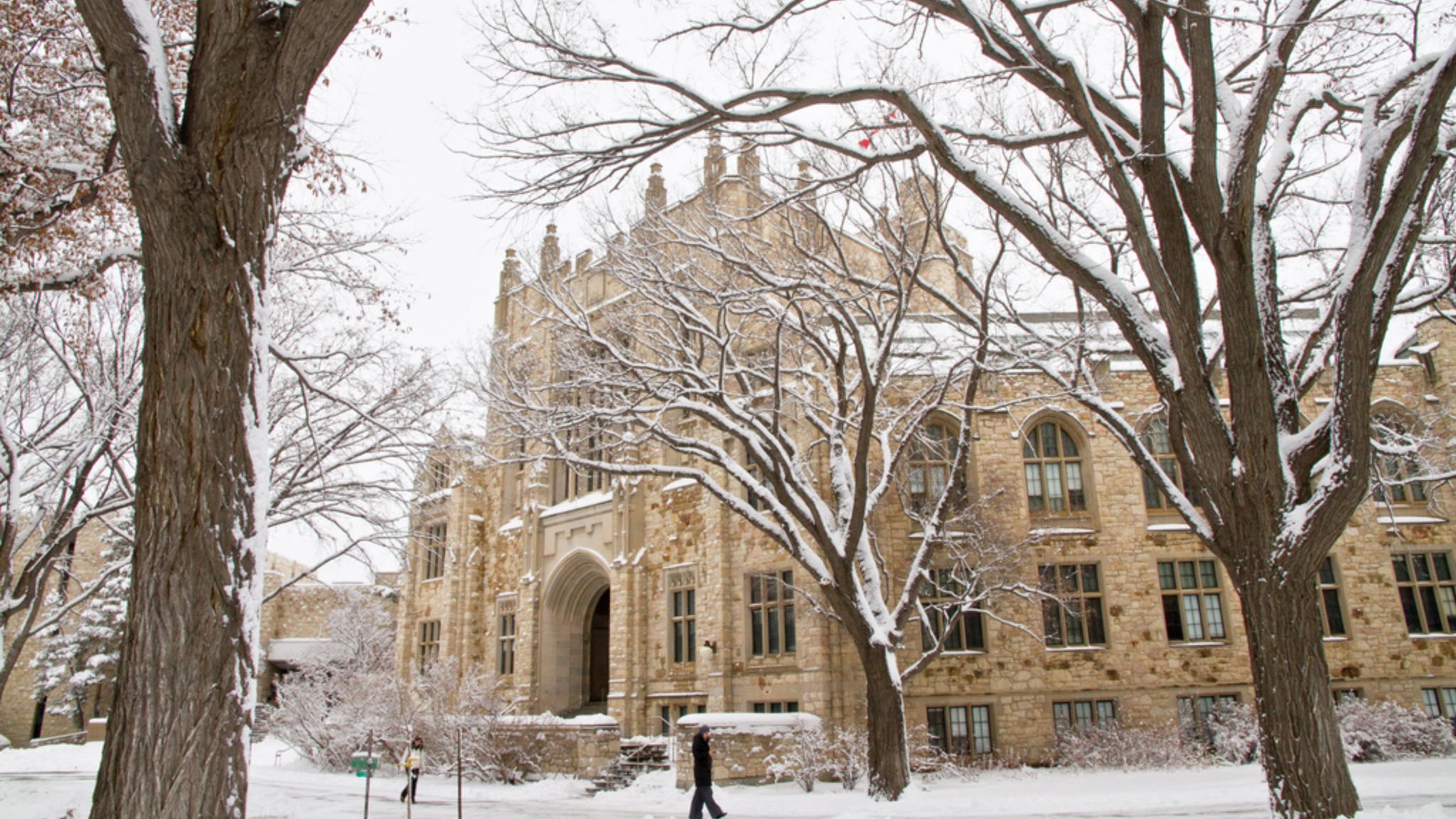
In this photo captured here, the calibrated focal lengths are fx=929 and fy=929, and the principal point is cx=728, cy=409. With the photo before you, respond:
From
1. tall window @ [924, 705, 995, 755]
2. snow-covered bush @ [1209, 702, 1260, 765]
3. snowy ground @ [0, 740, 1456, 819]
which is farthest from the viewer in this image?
tall window @ [924, 705, 995, 755]

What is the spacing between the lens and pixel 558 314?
1655cm

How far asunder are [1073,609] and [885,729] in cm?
779

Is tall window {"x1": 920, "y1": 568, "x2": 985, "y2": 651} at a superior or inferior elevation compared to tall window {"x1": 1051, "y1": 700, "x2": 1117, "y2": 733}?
superior

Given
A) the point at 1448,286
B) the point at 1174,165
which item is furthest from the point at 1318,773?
the point at 1448,286

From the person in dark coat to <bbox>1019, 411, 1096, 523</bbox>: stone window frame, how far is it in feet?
32.6

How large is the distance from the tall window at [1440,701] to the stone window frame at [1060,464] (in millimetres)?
7267

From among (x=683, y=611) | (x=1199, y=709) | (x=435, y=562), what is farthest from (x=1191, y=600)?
(x=435, y=562)

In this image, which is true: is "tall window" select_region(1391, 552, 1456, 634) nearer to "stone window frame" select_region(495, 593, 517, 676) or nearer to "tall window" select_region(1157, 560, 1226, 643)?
"tall window" select_region(1157, 560, 1226, 643)

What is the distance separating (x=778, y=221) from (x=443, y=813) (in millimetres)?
11902

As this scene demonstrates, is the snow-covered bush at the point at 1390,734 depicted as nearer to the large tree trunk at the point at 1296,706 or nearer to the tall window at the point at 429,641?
the large tree trunk at the point at 1296,706

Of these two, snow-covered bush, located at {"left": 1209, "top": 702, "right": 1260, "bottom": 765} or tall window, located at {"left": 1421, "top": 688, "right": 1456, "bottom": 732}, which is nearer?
snow-covered bush, located at {"left": 1209, "top": 702, "right": 1260, "bottom": 765}

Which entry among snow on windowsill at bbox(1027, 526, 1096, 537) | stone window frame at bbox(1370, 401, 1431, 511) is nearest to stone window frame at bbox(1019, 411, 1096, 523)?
snow on windowsill at bbox(1027, 526, 1096, 537)

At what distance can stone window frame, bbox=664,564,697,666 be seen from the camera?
20.6 meters

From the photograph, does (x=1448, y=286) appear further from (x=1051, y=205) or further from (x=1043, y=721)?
(x=1043, y=721)
